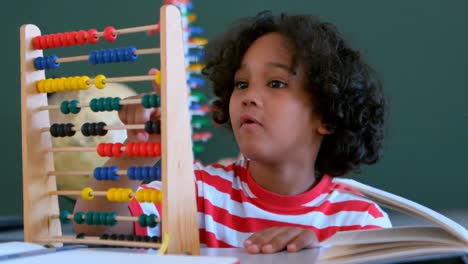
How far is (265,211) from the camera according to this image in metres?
1.15

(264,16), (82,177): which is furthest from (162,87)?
(82,177)

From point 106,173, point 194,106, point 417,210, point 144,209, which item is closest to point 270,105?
point 144,209

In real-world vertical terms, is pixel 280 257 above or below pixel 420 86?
→ below

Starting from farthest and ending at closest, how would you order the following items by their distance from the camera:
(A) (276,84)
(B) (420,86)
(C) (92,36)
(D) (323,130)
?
(B) (420,86)
(D) (323,130)
(A) (276,84)
(C) (92,36)

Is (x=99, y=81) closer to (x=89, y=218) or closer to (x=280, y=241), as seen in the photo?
(x=89, y=218)

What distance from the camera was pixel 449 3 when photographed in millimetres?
1917

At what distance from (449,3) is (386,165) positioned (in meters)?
0.54

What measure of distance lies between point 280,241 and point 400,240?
0.21 m

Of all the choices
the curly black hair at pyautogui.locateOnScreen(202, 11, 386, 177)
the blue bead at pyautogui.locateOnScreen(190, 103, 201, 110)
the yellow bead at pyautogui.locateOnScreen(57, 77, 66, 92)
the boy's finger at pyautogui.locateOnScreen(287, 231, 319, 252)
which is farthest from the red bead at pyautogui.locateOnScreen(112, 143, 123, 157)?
the blue bead at pyautogui.locateOnScreen(190, 103, 201, 110)

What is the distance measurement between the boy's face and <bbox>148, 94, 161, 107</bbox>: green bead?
0.36 m

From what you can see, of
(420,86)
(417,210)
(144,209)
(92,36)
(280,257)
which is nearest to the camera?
(417,210)

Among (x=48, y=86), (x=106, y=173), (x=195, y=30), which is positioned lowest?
(x=106, y=173)

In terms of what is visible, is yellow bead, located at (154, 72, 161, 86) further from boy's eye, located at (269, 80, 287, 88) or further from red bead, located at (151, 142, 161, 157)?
boy's eye, located at (269, 80, 287, 88)

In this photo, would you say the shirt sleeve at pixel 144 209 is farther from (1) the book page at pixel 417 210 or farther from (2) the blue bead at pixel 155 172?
(1) the book page at pixel 417 210
